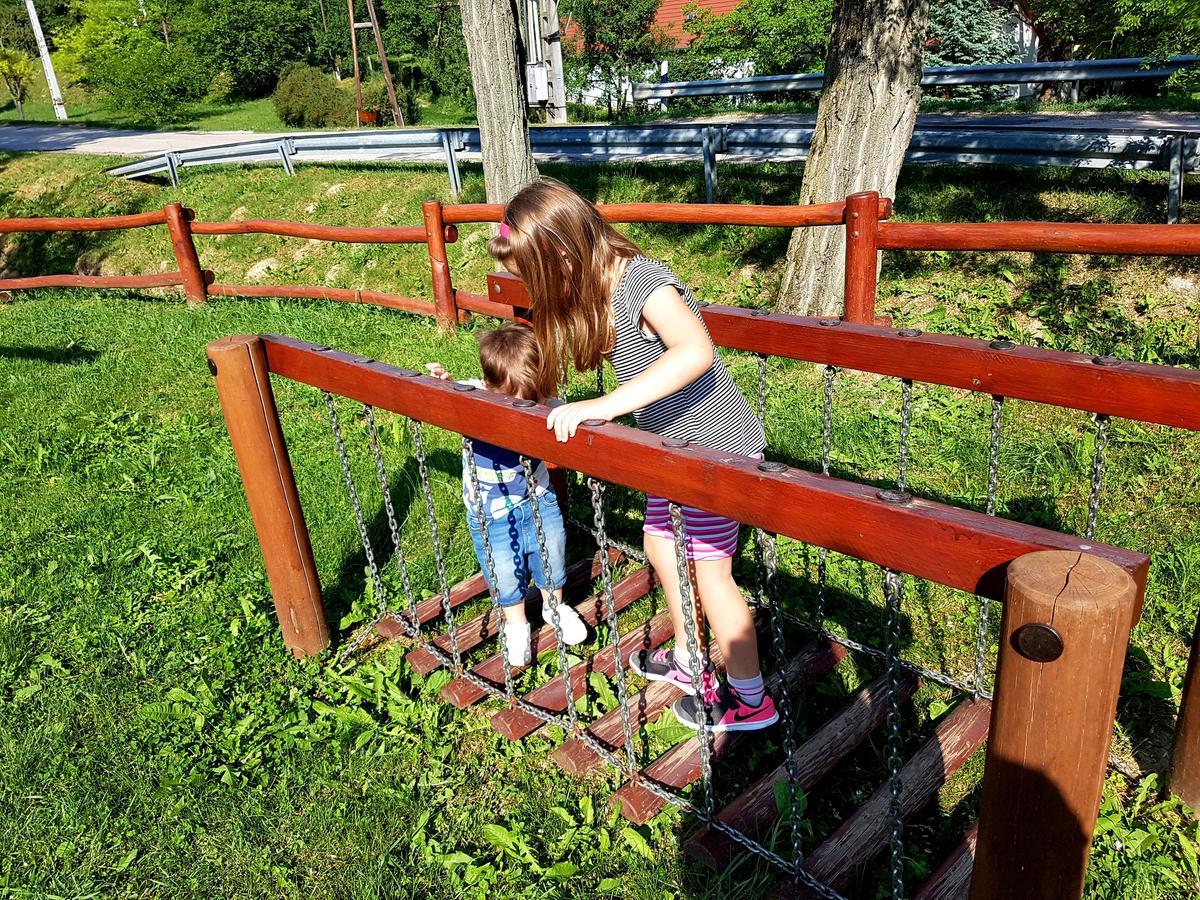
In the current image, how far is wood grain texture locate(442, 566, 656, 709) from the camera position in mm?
3030

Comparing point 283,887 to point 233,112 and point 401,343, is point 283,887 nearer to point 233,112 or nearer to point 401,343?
point 401,343

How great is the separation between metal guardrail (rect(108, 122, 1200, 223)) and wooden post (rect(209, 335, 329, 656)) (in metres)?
6.12

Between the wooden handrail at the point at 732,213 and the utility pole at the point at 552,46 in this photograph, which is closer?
the wooden handrail at the point at 732,213

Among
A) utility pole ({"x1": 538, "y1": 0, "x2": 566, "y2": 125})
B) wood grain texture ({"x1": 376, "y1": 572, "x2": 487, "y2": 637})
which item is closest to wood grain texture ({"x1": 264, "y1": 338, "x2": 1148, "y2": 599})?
wood grain texture ({"x1": 376, "y1": 572, "x2": 487, "y2": 637})

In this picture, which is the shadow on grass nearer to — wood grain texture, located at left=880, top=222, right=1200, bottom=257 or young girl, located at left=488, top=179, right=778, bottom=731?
young girl, located at left=488, top=179, right=778, bottom=731

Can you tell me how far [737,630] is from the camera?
257 cm

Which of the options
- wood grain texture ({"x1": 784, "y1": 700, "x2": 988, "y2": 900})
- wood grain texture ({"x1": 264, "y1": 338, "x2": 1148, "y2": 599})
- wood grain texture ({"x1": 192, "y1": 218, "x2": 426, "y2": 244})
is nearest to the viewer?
wood grain texture ({"x1": 264, "y1": 338, "x2": 1148, "y2": 599})

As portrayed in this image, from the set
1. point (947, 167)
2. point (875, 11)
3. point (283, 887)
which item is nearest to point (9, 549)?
point (283, 887)

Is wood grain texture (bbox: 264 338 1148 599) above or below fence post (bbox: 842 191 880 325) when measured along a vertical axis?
above

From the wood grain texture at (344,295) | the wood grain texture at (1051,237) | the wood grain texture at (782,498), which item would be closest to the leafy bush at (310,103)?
the wood grain texture at (344,295)

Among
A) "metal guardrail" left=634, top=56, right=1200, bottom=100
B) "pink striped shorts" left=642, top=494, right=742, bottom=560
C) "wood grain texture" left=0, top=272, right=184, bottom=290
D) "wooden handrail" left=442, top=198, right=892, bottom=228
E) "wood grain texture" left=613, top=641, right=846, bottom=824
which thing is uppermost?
"metal guardrail" left=634, top=56, right=1200, bottom=100

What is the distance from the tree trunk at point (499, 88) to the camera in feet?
23.9

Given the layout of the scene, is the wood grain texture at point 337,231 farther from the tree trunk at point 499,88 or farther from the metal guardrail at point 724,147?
the metal guardrail at point 724,147

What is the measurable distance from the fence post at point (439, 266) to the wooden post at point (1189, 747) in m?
5.38
